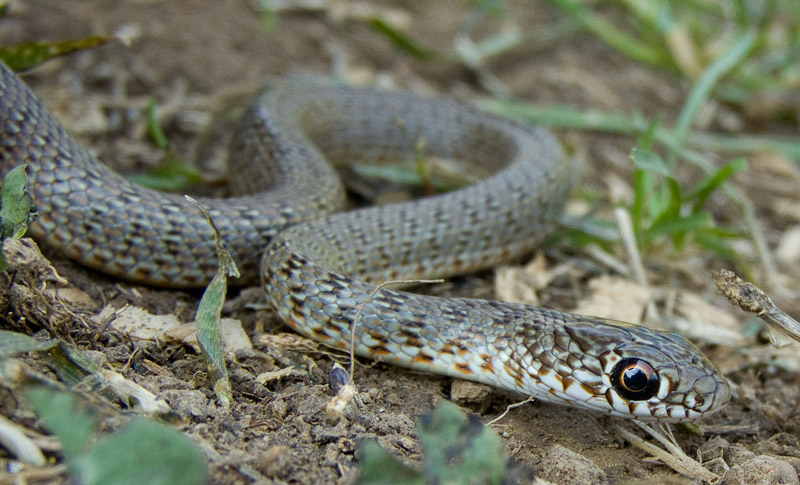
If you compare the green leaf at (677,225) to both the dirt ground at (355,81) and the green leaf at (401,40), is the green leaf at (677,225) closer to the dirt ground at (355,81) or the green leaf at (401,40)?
the dirt ground at (355,81)

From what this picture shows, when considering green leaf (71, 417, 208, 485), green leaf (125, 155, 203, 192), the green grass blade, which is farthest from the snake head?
green leaf (125, 155, 203, 192)

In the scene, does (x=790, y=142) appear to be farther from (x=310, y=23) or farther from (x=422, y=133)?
(x=310, y=23)

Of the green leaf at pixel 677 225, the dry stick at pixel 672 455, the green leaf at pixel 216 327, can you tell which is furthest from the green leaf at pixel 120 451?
the green leaf at pixel 677 225

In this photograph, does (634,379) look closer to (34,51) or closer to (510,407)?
(510,407)

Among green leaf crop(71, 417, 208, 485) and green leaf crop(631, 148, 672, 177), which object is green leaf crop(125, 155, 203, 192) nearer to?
green leaf crop(631, 148, 672, 177)

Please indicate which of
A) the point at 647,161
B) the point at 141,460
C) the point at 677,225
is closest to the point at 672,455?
the point at 647,161

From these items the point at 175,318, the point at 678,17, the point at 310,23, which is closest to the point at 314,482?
the point at 175,318
